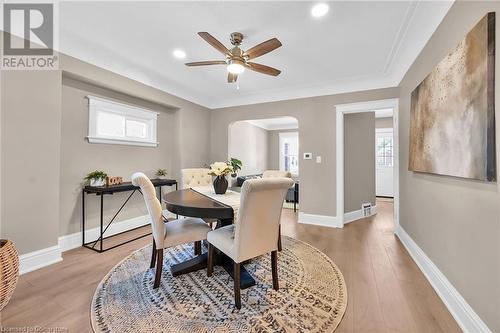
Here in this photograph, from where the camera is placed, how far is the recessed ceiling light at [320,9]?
183 cm

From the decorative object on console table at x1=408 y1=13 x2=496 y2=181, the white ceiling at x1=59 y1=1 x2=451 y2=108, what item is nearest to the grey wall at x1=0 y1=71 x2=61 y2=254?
the white ceiling at x1=59 y1=1 x2=451 y2=108

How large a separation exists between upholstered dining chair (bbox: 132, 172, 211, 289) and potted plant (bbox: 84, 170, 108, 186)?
1.38m

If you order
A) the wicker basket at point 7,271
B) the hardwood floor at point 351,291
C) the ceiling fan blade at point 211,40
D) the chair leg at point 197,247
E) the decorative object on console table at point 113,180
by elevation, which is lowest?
the hardwood floor at point 351,291

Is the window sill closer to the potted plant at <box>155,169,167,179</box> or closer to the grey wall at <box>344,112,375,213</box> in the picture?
the potted plant at <box>155,169,167,179</box>

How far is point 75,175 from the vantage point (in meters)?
2.72

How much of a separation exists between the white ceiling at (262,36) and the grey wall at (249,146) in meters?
2.45

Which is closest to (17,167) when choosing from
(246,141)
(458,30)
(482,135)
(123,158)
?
(123,158)

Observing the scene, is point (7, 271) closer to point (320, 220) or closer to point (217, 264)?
point (217, 264)

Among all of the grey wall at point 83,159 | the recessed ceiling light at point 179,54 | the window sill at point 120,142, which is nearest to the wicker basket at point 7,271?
the grey wall at point 83,159

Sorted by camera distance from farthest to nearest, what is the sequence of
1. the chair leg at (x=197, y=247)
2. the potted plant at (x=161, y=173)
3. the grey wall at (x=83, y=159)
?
the potted plant at (x=161, y=173) → the grey wall at (x=83, y=159) → the chair leg at (x=197, y=247)

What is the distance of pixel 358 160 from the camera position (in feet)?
13.6

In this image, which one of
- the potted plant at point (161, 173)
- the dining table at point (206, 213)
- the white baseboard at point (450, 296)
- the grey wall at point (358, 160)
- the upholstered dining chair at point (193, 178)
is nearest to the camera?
the white baseboard at point (450, 296)

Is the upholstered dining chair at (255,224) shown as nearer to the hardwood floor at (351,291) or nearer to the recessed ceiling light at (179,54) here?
the hardwood floor at (351,291)

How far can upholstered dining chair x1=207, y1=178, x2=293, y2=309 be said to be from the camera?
1531 mm
